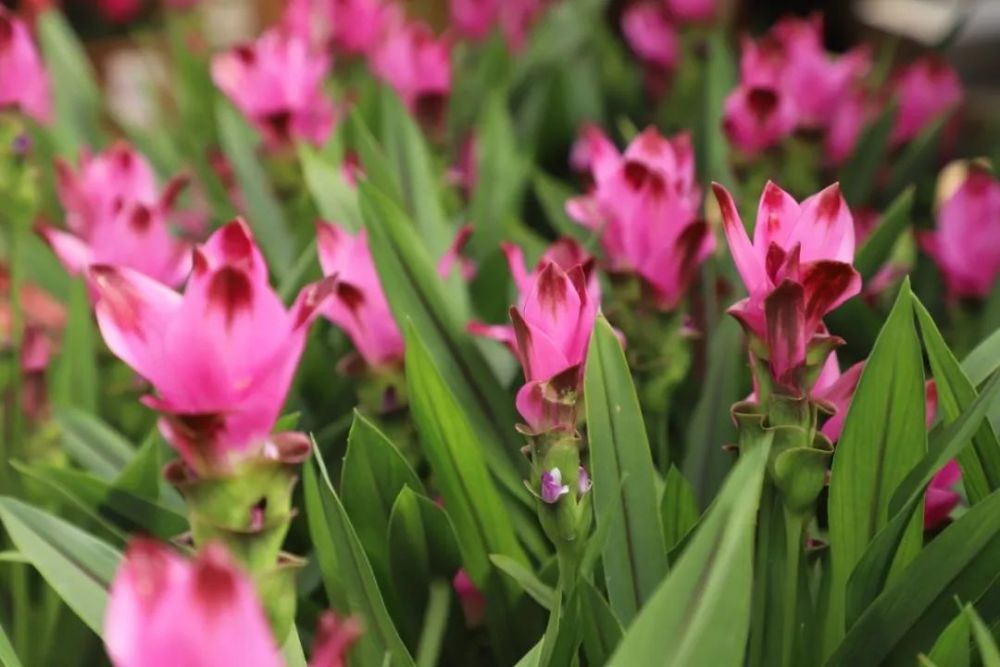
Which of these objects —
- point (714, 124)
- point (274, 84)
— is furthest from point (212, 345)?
point (714, 124)

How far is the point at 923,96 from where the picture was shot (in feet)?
2.70

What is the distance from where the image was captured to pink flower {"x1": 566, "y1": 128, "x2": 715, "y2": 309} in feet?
1.55

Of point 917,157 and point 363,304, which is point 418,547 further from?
point 917,157

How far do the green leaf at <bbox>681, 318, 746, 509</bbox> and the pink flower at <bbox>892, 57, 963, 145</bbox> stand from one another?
41cm

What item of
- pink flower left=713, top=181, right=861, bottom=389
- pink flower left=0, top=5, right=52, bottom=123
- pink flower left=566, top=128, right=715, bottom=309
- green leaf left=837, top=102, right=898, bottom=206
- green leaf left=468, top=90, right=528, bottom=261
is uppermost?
pink flower left=0, top=5, right=52, bottom=123

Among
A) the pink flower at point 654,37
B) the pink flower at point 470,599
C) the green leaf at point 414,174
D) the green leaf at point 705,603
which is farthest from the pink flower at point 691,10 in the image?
the green leaf at point 705,603

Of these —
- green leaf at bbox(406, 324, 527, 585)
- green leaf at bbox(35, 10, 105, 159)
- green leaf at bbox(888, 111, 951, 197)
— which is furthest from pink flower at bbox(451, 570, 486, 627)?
green leaf at bbox(35, 10, 105, 159)

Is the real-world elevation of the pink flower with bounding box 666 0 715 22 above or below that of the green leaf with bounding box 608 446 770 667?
below

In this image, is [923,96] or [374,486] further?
[923,96]

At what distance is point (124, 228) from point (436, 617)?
25cm

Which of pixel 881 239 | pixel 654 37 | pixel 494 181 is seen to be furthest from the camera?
pixel 654 37

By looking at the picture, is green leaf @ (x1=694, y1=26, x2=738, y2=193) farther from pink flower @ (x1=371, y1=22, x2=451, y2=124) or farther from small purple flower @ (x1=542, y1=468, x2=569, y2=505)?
small purple flower @ (x1=542, y1=468, x2=569, y2=505)

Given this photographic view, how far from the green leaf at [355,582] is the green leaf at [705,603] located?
0.11 metres

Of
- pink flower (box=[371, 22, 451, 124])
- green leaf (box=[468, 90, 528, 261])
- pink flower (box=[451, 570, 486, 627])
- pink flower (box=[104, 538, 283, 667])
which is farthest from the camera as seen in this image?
pink flower (box=[371, 22, 451, 124])
